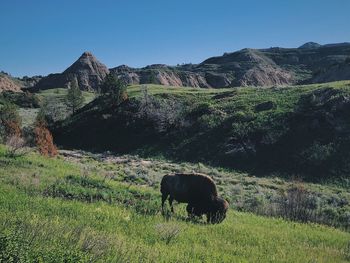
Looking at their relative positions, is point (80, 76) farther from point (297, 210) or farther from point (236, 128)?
point (297, 210)

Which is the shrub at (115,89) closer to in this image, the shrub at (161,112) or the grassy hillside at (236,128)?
the grassy hillside at (236,128)

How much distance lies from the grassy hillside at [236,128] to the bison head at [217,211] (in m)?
31.5

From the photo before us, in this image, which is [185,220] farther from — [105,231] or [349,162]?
[349,162]

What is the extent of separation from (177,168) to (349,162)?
702 inches

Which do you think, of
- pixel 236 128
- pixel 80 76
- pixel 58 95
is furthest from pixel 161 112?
pixel 80 76

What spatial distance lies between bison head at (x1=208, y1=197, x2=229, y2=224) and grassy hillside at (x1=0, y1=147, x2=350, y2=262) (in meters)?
0.38

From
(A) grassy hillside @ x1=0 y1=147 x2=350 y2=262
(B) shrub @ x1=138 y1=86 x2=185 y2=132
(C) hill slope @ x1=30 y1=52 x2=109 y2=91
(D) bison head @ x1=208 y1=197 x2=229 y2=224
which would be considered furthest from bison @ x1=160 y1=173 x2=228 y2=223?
(C) hill slope @ x1=30 y1=52 x2=109 y2=91

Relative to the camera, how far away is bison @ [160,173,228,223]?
17.2 meters

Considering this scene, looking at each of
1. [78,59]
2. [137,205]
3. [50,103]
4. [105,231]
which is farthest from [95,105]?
[78,59]

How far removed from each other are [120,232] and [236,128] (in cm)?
5025

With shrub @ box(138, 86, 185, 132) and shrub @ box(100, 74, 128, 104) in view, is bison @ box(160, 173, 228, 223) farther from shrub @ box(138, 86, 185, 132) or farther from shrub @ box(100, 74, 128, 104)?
shrub @ box(100, 74, 128, 104)

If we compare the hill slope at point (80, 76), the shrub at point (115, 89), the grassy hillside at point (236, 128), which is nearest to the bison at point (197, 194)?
the grassy hillside at point (236, 128)

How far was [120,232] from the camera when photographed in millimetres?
12898

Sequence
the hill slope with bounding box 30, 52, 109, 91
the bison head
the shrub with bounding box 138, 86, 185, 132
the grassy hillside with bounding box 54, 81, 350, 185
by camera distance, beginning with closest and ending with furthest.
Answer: the bison head
the grassy hillside with bounding box 54, 81, 350, 185
the shrub with bounding box 138, 86, 185, 132
the hill slope with bounding box 30, 52, 109, 91
